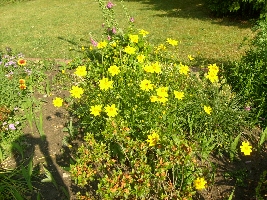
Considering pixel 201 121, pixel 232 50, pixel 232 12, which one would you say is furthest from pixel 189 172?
pixel 232 12

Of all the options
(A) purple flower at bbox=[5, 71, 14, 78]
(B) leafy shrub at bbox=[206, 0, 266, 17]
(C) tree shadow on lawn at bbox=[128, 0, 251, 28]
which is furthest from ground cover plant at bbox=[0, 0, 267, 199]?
(C) tree shadow on lawn at bbox=[128, 0, 251, 28]

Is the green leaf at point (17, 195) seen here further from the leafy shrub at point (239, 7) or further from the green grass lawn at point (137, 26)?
the leafy shrub at point (239, 7)

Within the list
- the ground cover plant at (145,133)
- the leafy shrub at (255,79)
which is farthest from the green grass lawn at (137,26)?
the ground cover plant at (145,133)

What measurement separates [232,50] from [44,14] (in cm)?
862

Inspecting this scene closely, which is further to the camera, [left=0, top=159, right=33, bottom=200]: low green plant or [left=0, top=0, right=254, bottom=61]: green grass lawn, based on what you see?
[left=0, top=0, right=254, bottom=61]: green grass lawn

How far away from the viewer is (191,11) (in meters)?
10.1

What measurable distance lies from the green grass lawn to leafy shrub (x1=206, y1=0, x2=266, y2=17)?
351 millimetres

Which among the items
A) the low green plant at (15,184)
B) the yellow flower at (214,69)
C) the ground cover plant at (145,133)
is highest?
the yellow flower at (214,69)

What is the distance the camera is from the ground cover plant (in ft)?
6.39

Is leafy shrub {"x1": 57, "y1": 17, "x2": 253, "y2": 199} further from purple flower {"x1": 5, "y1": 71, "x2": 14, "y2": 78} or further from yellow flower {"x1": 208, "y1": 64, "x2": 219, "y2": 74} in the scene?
purple flower {"x1": 5, "y1": 71, "x2": 14, "y2": 78}

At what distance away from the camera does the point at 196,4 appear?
11.0 metres

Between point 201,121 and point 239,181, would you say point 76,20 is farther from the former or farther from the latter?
point 239,181

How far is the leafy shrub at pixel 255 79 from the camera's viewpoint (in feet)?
11.0

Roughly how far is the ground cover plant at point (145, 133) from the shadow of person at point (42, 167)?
0.03 metres
